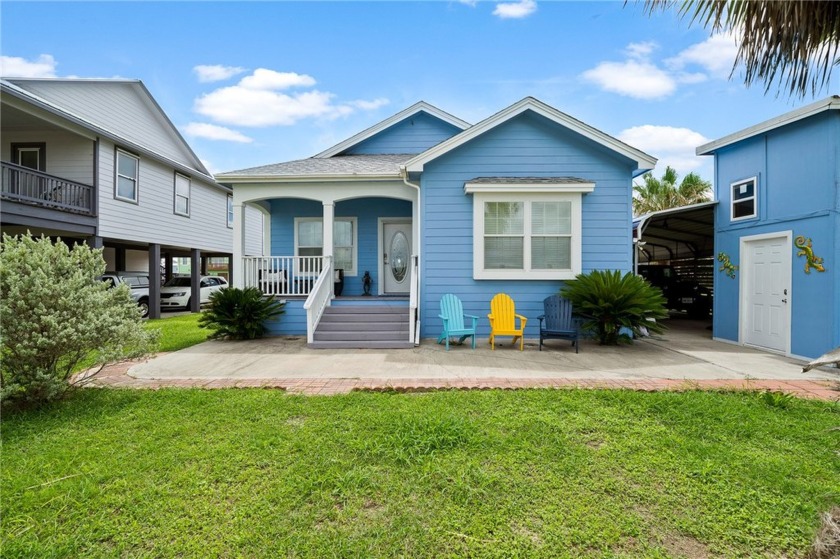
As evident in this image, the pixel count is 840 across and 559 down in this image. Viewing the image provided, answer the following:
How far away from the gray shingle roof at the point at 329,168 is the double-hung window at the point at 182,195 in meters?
7.65

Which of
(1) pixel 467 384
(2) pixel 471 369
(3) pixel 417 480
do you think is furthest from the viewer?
(2) pixel 471 369

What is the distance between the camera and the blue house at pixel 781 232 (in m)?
6.56

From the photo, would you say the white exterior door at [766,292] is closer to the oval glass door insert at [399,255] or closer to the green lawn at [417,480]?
the green lawn at [417,480]

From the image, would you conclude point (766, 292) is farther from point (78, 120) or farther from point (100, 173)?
point (100, 173)

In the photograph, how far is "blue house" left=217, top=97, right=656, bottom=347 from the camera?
8.24 meters

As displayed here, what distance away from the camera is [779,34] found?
2.73 m

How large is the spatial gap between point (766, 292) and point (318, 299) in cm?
911

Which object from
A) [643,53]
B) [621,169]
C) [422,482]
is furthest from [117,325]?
[643,53]

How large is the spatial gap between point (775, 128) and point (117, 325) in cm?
1108

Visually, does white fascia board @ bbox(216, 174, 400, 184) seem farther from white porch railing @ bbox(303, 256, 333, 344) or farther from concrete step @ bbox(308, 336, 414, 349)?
concrete step @ bbox(308, 336, 414, 349)

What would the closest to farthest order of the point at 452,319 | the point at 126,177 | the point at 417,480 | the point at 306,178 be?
the point at 417,480 → the point at 452,319 → the point at 306,178 → the point at 126,177

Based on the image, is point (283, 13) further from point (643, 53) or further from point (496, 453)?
point (496, 453)

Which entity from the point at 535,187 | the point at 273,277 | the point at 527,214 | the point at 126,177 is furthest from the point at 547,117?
the point at 126,177

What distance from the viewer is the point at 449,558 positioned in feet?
6.84
